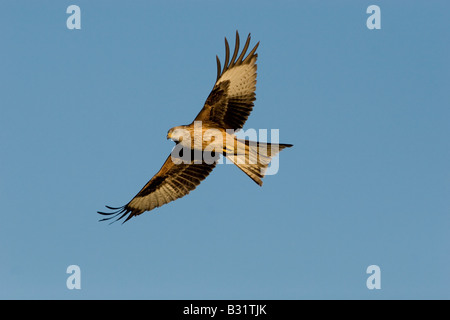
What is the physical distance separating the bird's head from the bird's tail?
668 millimetres

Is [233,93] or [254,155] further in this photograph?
[233,93]

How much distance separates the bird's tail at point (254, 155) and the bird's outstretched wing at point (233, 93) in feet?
1.40

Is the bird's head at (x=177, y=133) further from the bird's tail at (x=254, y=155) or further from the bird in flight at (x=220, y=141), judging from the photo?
the bird's tail at (x=254, y=155)

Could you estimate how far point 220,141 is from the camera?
854cm

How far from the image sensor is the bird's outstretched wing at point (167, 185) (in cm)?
955

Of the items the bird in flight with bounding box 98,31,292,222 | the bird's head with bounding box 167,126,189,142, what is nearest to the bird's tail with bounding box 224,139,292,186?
the bird in flight with bounding box 98,31,292,222

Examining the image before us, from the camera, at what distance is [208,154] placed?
9.23 meters

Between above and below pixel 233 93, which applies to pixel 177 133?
below

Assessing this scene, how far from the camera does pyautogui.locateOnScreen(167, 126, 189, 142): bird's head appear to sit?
8.38 metres

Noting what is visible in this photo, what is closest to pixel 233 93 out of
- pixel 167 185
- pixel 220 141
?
pixel 220 141

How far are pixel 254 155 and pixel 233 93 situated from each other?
0.97 meters

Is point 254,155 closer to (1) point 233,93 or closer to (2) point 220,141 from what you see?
(2) point 220,141
